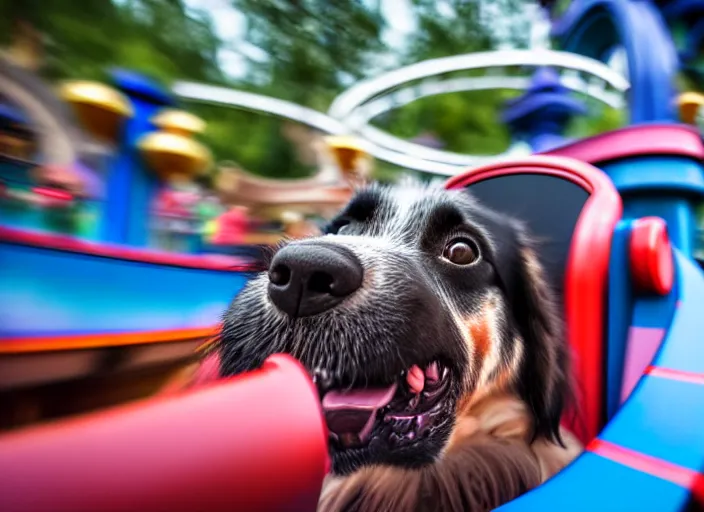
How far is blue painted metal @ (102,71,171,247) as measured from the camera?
1.86ft

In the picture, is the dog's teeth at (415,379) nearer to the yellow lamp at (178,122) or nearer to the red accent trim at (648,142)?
the yellow lamp at (178,122)

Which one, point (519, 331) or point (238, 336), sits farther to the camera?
point (519, 331)

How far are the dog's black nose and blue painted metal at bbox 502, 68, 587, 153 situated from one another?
731mm

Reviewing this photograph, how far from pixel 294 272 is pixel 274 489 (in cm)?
31

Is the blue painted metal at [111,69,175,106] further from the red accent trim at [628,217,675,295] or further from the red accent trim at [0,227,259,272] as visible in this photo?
the red accent trim at [628,217,675,295]

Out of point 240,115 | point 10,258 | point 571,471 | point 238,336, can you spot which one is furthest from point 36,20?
point 571,471

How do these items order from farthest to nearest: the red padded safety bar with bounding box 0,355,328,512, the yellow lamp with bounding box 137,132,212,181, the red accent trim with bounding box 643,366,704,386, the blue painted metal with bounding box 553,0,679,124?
the blue painted metal with bounding box 553,0,679,124, the red accent trim with bounding box 643,366,704,386, the yellow lamp with bounding box 137,132,212,181, the red padded safety bar with bounding box 0,355,328,512

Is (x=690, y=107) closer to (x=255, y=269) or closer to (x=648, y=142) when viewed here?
(x=648, y=142)

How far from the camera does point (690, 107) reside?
1.27 m

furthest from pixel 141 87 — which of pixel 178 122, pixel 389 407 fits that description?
pixel 389 407

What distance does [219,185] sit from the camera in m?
0.70

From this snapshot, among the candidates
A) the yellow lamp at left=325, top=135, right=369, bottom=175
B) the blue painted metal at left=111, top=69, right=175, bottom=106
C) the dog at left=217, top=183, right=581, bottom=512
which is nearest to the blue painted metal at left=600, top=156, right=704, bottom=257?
the dog at left=217, top=183, right=581, bottom=512

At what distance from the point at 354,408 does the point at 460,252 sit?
12.1 inches

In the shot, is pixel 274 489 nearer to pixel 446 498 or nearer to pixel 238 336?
pixel 238 336
